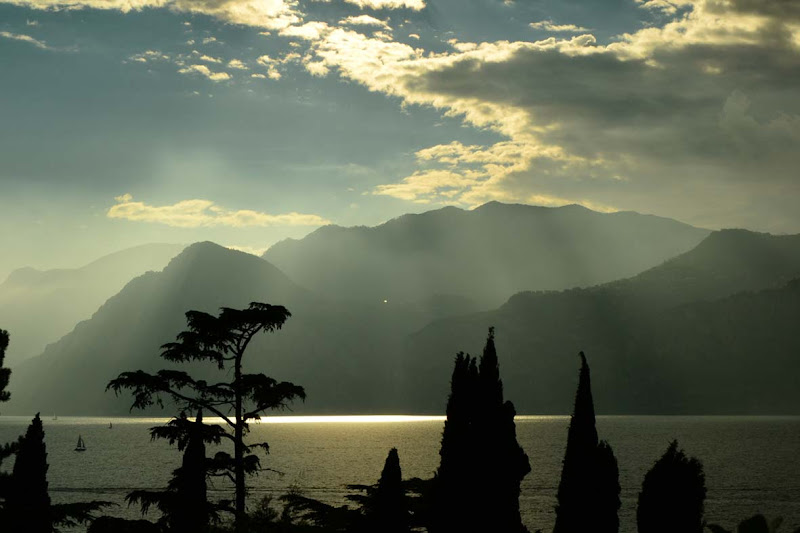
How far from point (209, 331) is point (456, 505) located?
1127 centimetres

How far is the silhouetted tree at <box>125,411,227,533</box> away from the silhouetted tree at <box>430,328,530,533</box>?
27.2 feet

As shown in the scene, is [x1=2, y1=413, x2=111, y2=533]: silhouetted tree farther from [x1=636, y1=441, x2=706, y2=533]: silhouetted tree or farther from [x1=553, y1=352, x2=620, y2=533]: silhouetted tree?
[x1=636, y1=441, x2=706, y2=533]: silhouetted tree

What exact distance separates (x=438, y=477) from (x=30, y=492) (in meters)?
14.7

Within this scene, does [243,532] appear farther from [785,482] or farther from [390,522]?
[785,482]

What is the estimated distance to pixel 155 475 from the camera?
169125mm

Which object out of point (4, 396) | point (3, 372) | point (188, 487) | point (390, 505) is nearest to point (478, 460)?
point (390, 505)

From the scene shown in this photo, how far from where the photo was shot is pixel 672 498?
2475cm

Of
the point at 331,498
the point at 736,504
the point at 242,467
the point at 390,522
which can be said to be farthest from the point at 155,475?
the point at 390,522

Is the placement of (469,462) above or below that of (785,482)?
above

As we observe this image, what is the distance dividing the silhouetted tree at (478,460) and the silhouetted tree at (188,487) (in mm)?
8300

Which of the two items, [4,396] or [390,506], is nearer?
[390,506]

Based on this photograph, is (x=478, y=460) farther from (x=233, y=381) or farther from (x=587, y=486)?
(x=233, y=381)

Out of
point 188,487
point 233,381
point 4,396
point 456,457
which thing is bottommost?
point 188,487

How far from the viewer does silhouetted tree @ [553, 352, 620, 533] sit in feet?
93.2
